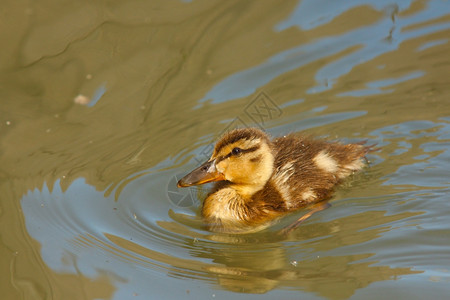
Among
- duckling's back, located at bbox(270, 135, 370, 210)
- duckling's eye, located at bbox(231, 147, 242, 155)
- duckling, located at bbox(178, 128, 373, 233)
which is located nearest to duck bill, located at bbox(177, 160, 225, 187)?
duckling, located at bbox(178, 128, 373, 233)

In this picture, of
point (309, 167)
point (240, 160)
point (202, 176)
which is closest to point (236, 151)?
point (240, 160)

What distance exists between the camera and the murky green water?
2617 millimetres

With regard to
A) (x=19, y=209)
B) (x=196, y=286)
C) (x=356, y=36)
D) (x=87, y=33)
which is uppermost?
(x=87, y=33)

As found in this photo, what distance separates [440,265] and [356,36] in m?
2.61

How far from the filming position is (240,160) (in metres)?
3.28

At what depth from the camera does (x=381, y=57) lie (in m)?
4.63

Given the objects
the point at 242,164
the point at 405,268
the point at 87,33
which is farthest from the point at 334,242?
the point at 87,33

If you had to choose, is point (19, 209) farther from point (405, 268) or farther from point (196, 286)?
point (405, 268)

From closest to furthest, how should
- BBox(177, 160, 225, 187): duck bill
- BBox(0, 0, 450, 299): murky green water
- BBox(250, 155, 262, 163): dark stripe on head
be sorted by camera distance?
BBox(0, 0, 450, 299): murky green water, BBox(177, 160, 225, 187): duck bill, BBox(250, 155, 262, 163): dark stripe on head

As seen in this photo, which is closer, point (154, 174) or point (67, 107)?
point (154, 174)

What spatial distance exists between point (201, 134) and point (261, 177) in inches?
27.4

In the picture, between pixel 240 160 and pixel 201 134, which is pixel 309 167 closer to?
pixel 240 160

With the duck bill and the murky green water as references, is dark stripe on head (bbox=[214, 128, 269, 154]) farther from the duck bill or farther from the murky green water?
the murky green water

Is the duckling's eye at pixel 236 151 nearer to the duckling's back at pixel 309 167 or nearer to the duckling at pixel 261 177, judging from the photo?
the duckling at pixel 261 177
